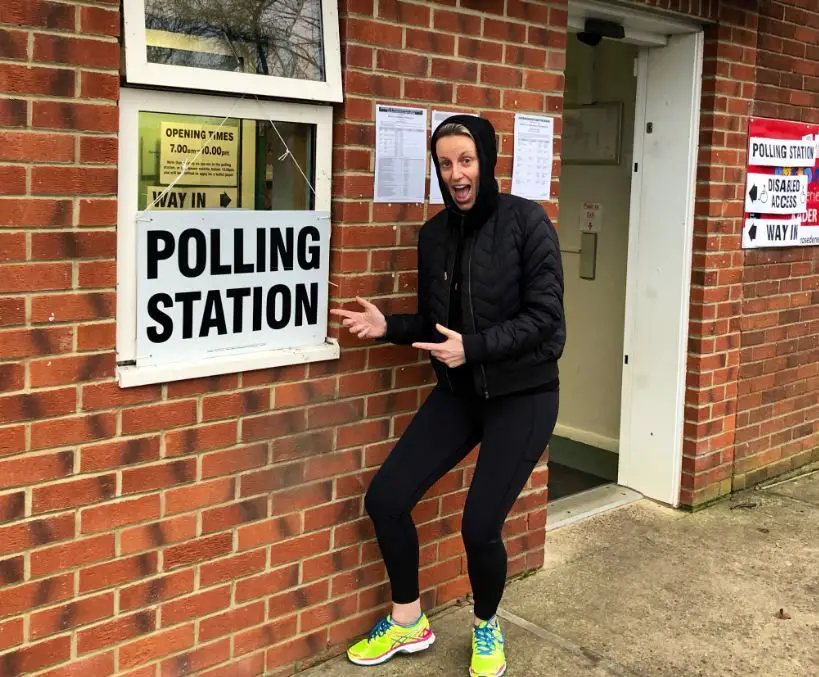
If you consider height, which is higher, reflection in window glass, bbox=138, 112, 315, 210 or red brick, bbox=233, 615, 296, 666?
reflection in window glass, bbox=138, 112, 315, 210

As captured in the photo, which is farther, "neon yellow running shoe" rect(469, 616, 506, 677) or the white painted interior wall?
the white painted interior wall

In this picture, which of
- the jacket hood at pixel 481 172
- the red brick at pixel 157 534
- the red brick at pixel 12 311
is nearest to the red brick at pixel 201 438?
the red brick at pixel 157 534

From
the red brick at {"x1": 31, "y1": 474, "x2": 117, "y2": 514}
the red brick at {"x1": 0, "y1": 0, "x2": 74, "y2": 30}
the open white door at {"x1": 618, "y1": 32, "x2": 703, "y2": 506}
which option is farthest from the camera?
the open white door at {"x1": 618, "y1": 32, "x2": 703, "y2": 506}

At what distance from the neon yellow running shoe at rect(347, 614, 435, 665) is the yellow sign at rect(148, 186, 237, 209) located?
64.6 inches

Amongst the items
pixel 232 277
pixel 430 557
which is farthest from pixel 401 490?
pixel 232 277

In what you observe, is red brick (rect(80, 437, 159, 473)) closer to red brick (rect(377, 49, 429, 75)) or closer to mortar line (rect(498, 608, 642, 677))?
red brick (rect(377, 49, 429, 75))

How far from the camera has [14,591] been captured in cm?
273

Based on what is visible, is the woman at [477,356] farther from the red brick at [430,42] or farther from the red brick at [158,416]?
the red brick at [158,416]

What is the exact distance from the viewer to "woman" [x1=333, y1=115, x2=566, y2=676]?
3186 mm

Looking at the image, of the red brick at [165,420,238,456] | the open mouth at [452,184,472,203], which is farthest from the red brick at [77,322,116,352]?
the open mouth at [452,184,472,203]

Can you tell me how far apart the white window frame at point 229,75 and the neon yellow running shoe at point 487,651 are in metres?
1.96

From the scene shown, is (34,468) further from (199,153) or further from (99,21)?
(99,21)

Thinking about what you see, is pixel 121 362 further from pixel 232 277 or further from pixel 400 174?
pixel 400 174

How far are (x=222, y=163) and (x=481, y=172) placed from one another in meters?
0.86
